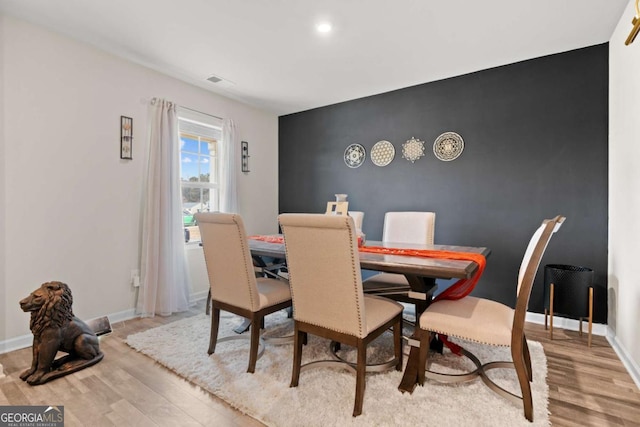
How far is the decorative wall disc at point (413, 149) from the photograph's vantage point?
3.66 m

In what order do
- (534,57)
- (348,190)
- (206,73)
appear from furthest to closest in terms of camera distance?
1. (348,190)
2. (206,73)
3. (534,57)

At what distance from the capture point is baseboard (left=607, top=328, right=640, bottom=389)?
1987 mm

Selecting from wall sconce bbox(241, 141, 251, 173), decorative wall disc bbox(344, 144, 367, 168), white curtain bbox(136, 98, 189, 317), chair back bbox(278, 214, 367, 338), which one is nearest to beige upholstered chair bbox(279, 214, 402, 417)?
chair back bbox(278, 214, 367, 338)

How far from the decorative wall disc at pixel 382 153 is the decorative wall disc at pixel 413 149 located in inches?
5.8

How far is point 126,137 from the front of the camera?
304cm

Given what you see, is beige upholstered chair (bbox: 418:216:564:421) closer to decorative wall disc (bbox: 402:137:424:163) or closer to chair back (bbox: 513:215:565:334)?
chair back (bbox: 513:215:565:334)

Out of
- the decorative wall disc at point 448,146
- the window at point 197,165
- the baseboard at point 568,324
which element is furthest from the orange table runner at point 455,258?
the window at point 197,165

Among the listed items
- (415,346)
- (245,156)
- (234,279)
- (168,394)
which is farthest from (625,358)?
(245,156)

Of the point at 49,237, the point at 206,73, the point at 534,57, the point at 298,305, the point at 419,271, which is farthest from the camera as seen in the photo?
the point at 206,73

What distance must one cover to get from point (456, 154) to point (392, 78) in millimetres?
1073

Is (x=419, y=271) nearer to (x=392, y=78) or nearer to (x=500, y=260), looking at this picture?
(x=500, y=260)

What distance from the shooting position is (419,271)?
1.72 metres

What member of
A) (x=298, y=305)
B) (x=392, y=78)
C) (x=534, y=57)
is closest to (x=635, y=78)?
(x=534, y=57)

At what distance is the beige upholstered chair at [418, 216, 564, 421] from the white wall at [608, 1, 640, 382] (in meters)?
0.89
